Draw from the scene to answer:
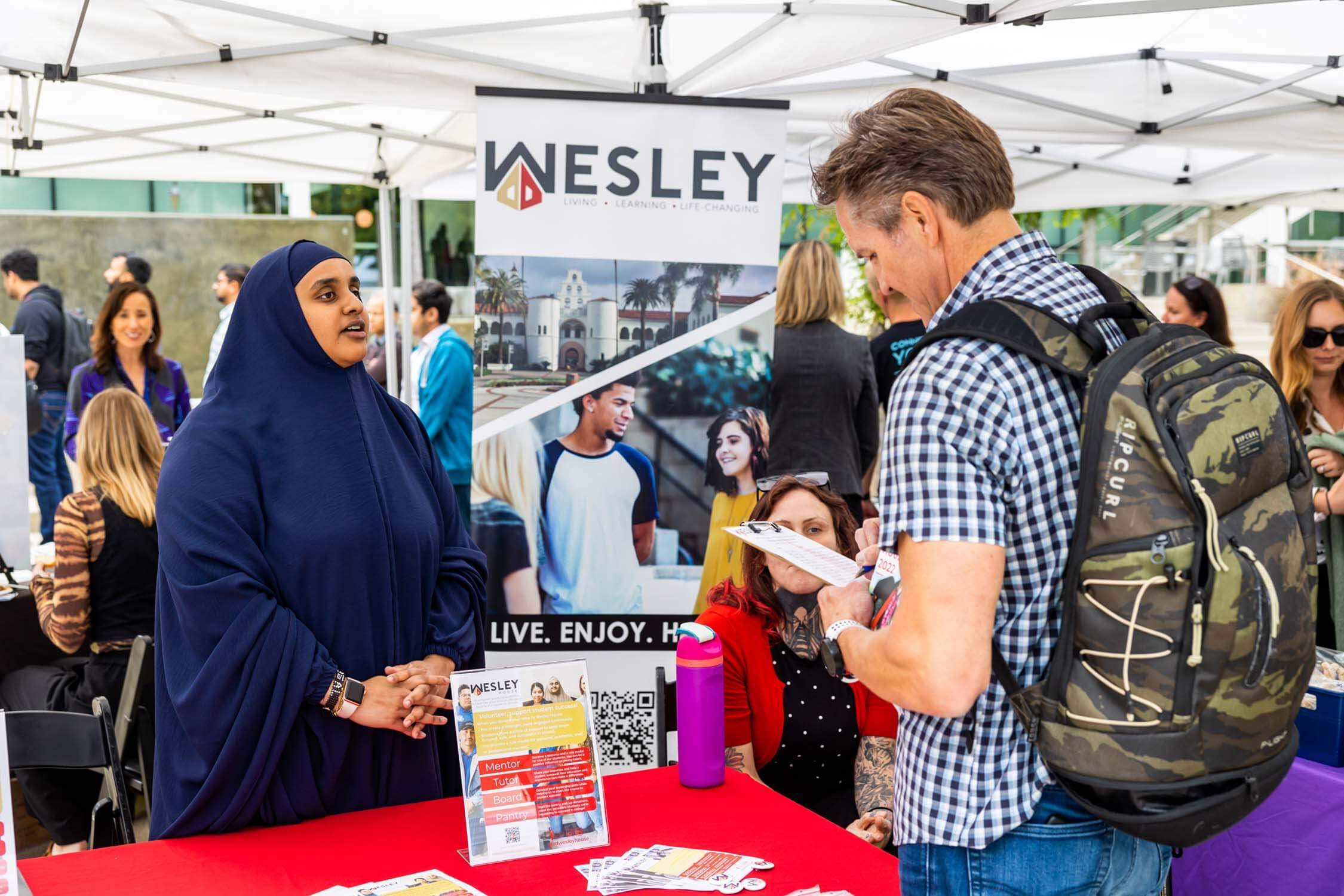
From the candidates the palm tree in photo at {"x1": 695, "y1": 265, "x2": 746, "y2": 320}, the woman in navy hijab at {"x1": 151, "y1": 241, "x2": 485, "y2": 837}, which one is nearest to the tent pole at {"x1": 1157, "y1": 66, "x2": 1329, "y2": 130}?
the palm tree in photo at {"x1": 695, "y1": 265, "x2": 746, "y2": 320}

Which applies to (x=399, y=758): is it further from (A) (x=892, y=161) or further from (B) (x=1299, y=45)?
(B) (x=1299, y=45)

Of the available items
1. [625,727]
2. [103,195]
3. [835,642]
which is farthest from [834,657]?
[103,195]

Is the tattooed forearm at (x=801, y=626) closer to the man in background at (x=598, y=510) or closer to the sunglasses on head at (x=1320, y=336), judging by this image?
the man in background at (x=598, y=510)

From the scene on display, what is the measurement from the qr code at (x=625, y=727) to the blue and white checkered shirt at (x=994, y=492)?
7.45ft

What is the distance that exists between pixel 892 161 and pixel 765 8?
107 inches

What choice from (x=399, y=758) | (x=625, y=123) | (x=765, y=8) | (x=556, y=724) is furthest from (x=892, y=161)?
(x=765, y=8)

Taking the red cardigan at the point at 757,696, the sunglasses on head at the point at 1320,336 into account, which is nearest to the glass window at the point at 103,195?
the sunglasses on head at the point at 1320,336

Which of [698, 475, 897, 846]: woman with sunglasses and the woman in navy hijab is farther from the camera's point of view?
[698, 475, 897, 846]: woman with sunglasses

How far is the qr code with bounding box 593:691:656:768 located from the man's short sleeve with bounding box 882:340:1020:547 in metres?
2.44

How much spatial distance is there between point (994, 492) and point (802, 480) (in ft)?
5.47

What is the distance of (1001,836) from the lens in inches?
52.6

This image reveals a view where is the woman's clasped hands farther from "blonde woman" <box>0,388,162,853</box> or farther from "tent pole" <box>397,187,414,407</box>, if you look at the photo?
"tent pole" <box>397,187,414,407</box>

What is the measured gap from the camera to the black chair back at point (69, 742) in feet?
7.37

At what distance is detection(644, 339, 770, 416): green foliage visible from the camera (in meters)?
3.55
